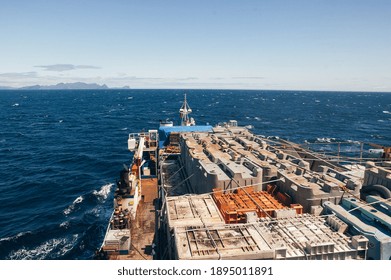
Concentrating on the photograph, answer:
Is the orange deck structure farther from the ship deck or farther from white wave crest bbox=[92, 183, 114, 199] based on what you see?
white wave crest bbox=[92, 183, 114, 199]

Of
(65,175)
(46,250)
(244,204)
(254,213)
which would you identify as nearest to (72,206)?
(46,250)

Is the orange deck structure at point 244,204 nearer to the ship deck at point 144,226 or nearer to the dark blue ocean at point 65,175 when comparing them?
the ship deck at point 144,226

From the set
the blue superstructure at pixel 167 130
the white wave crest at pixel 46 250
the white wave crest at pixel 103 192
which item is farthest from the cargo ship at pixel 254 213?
the blue superstructure at pixel 167 130

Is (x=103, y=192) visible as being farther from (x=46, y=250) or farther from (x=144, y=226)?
(x=144, y=226)

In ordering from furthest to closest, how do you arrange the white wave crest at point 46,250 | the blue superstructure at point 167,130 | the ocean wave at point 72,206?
1. the blue superstructure at point 167,130
2. the ocean wave at point 72,206
3. the white wave crest at point 46,250

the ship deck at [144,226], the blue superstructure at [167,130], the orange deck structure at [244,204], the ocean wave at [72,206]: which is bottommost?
the ocean wave at [72,206]

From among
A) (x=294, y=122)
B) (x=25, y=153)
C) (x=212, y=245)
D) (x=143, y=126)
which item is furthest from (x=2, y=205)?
(x=294, y=122)
